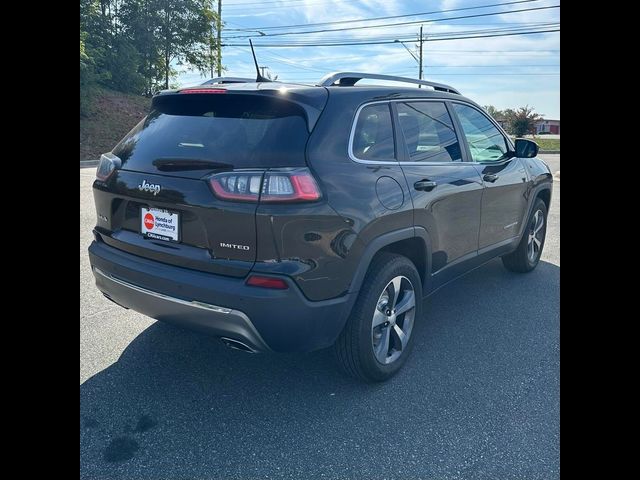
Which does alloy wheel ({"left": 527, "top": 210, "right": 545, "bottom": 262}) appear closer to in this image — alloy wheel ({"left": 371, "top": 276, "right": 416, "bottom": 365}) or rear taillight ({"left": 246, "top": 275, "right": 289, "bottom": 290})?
alloy wheel ({"left": 371, "top": 276, "right": 416, "bottom": 365})

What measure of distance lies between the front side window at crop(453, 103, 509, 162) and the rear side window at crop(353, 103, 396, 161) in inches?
41.5

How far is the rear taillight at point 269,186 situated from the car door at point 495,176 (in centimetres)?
193

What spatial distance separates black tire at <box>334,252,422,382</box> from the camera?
2.91 metres

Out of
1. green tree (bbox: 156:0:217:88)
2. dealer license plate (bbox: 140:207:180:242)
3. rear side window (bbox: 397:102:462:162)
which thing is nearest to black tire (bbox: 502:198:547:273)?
rear side window (bbox: 397:102:462:162)

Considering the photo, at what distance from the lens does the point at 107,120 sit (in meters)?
23.2

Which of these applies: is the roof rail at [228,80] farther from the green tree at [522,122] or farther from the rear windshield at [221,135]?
the green tree at [522,122]

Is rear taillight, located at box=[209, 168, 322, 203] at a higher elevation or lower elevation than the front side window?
lower

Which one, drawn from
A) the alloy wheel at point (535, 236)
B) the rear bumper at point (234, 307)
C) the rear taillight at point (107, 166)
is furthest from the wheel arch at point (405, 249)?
the alloy wheel at point (535, 236)

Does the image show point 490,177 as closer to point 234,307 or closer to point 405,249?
point 405,249

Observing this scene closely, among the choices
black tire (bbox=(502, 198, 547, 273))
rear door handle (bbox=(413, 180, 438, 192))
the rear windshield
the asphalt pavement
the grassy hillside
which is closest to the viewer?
the asphalt pavement

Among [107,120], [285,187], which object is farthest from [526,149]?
[107,120]

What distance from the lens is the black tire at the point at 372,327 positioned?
291cm
